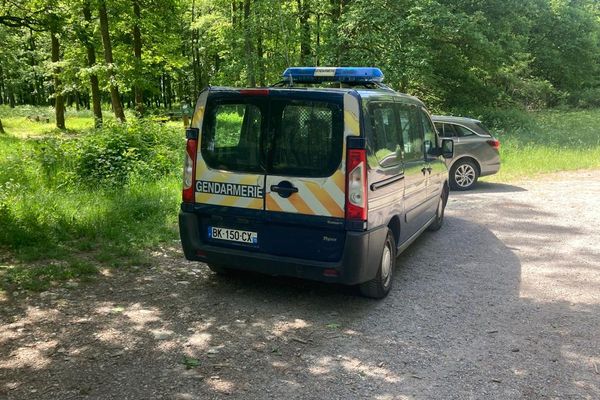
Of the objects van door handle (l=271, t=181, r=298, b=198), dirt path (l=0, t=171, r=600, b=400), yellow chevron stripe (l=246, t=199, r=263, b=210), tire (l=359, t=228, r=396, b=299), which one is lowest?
dirt path (l=0, t=171, r=600, b=400)

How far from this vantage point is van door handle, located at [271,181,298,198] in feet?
15.4

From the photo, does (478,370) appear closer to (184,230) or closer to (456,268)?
(456,268)

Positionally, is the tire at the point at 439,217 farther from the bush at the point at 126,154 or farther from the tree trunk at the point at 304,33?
the tree trunk at the point at 304,33

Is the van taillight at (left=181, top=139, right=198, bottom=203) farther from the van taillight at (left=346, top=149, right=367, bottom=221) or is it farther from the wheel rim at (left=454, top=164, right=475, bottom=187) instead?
the wheel rim at (left=454, top=164, right=475, bottom=187)

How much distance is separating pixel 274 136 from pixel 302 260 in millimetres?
1193

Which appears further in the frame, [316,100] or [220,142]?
[220,142]

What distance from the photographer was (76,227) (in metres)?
7.06

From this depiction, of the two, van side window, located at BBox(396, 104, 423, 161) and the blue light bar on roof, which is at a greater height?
the blue light bar on roof

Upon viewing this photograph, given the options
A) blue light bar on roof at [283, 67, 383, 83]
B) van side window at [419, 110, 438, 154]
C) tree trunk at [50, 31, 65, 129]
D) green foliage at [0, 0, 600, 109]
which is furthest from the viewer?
tree trunk at [50, 31, 65, 129]

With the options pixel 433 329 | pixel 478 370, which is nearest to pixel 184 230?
pixel 433 329

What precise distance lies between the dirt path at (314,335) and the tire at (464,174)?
536 centimetres

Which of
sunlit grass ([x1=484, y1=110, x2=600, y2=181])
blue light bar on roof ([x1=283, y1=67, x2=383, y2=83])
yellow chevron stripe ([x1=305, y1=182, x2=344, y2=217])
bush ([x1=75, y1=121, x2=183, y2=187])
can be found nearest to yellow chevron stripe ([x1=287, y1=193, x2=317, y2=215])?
yellow chevron stripe ([x1=305, y1=182, x2=344, y2=217])

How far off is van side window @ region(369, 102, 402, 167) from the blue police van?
0.5 inches

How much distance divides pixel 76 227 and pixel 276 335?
407 centimetres
